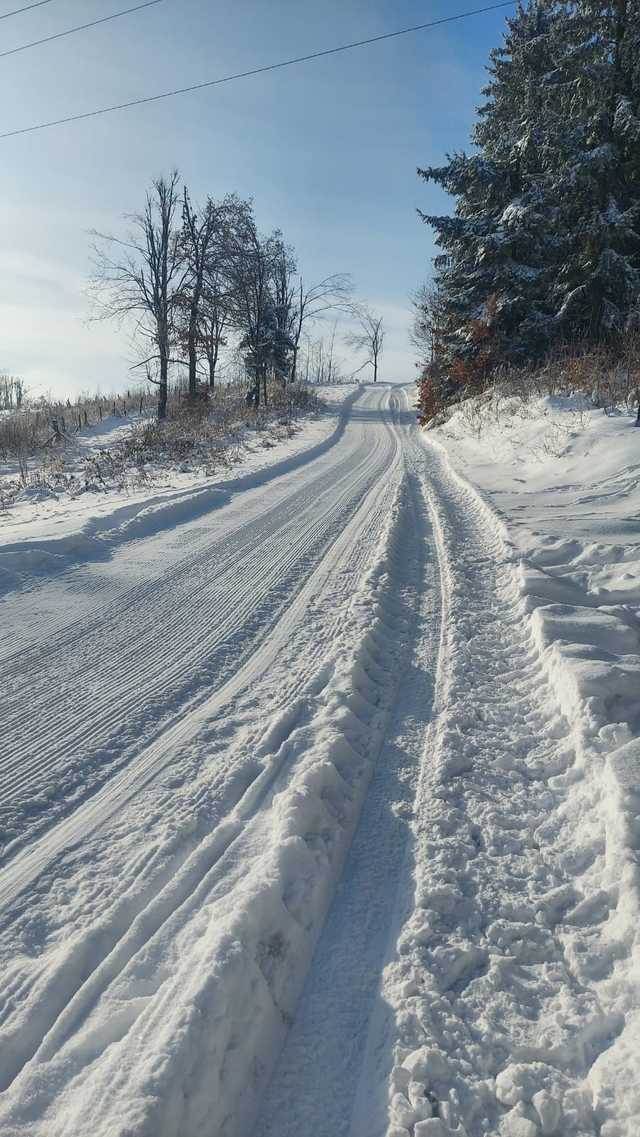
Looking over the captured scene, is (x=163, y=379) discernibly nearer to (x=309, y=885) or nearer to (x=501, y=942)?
(x=309, y=885)

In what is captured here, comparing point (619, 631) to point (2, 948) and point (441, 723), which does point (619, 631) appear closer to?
point (441, 723)

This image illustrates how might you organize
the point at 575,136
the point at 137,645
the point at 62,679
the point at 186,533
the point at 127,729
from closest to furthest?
1. the point at 127,729
2. the point at 62,679
3. the point at 137,645
4. the point at 186,533
5. the point at 575,136

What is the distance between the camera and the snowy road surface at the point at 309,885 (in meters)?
1.49

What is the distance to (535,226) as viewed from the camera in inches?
638

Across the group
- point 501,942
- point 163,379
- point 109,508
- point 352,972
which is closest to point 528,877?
point 501,942

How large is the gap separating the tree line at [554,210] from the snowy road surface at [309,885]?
12.8m

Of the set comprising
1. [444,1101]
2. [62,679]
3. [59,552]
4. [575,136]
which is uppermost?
[575,136]

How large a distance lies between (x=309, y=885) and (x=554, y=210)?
1873 cm

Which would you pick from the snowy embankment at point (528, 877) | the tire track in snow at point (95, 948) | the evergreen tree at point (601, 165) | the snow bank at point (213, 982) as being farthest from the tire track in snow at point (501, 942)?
the evergreen tree at point (601, 165)

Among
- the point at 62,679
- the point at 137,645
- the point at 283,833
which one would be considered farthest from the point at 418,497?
the point at 283,833

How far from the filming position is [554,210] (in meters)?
15.8

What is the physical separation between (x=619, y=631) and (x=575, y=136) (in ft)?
52.3

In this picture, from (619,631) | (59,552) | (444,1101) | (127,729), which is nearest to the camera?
(444,1101)

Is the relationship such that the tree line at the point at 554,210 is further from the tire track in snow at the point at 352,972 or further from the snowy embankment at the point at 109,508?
the tire track in snow at the point at 352,972
